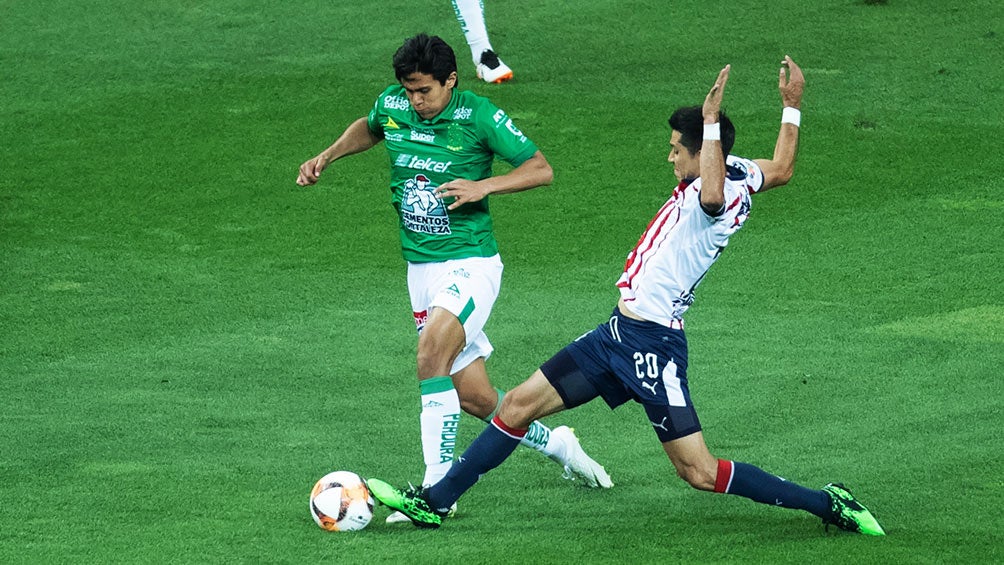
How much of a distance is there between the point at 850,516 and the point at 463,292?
2.06m

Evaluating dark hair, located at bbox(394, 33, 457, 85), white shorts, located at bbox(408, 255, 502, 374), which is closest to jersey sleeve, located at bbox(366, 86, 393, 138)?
dark hair, located at bbox(394, 33, 457, 85)

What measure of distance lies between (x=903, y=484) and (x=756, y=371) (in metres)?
2.16

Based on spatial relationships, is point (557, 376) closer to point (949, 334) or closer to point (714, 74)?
point (949, 334)

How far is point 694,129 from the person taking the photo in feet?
20.7

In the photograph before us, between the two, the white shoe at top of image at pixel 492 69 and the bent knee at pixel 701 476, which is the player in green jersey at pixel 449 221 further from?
the white shoe at top of image at pixel 492 69

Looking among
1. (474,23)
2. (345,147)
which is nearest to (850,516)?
(345,147)

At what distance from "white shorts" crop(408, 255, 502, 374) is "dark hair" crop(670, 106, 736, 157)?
4.40 ft

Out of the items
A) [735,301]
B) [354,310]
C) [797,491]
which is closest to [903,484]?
[797,491]

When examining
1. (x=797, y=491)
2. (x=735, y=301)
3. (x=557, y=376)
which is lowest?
(x=735, y=301)

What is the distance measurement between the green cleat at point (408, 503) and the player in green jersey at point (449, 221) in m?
0.29

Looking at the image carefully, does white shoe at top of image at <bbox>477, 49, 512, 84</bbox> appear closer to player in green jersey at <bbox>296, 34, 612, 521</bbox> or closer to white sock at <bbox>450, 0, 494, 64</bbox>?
white sock at <bbox>450, 0, 494, 64</bbox>

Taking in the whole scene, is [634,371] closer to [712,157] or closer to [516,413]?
[516,413]

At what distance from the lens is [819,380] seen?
905 cm

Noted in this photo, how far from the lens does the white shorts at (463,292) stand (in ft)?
23.0
